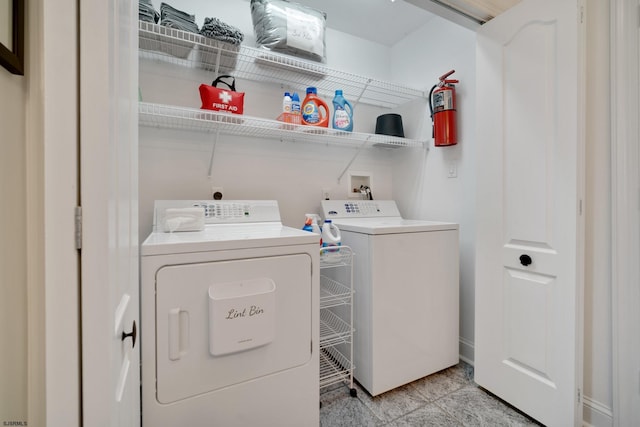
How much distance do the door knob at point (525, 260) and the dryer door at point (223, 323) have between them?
4.07 ft

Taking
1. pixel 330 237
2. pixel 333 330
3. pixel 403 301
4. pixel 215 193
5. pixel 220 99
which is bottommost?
pixel 333 330

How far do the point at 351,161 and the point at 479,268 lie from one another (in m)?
1.27

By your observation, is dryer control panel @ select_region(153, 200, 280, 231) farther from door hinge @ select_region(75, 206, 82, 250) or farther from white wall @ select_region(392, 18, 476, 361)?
white wall @ select_region(392, 18, 476, 361)

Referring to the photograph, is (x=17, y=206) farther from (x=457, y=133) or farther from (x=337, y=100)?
(x=457, y=133)

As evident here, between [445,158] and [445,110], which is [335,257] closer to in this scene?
[445,158]

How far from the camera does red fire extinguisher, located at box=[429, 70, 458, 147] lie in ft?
6.98

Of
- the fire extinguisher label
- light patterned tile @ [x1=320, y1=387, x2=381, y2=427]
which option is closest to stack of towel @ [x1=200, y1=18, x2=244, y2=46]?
the fire extinguisher label

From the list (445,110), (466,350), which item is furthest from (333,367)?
(445,110)

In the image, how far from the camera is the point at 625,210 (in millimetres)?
1334

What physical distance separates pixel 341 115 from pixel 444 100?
0.79 meters

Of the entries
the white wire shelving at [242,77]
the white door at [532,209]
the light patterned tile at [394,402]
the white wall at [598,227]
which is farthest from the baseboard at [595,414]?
the white wire shelving at [242,77]

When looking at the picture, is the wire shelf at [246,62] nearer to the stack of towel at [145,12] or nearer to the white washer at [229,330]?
the stack of towel at [145,12]

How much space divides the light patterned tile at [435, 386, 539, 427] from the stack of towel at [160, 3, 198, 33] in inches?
104

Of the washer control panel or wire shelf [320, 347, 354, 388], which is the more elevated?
the washer control panel
